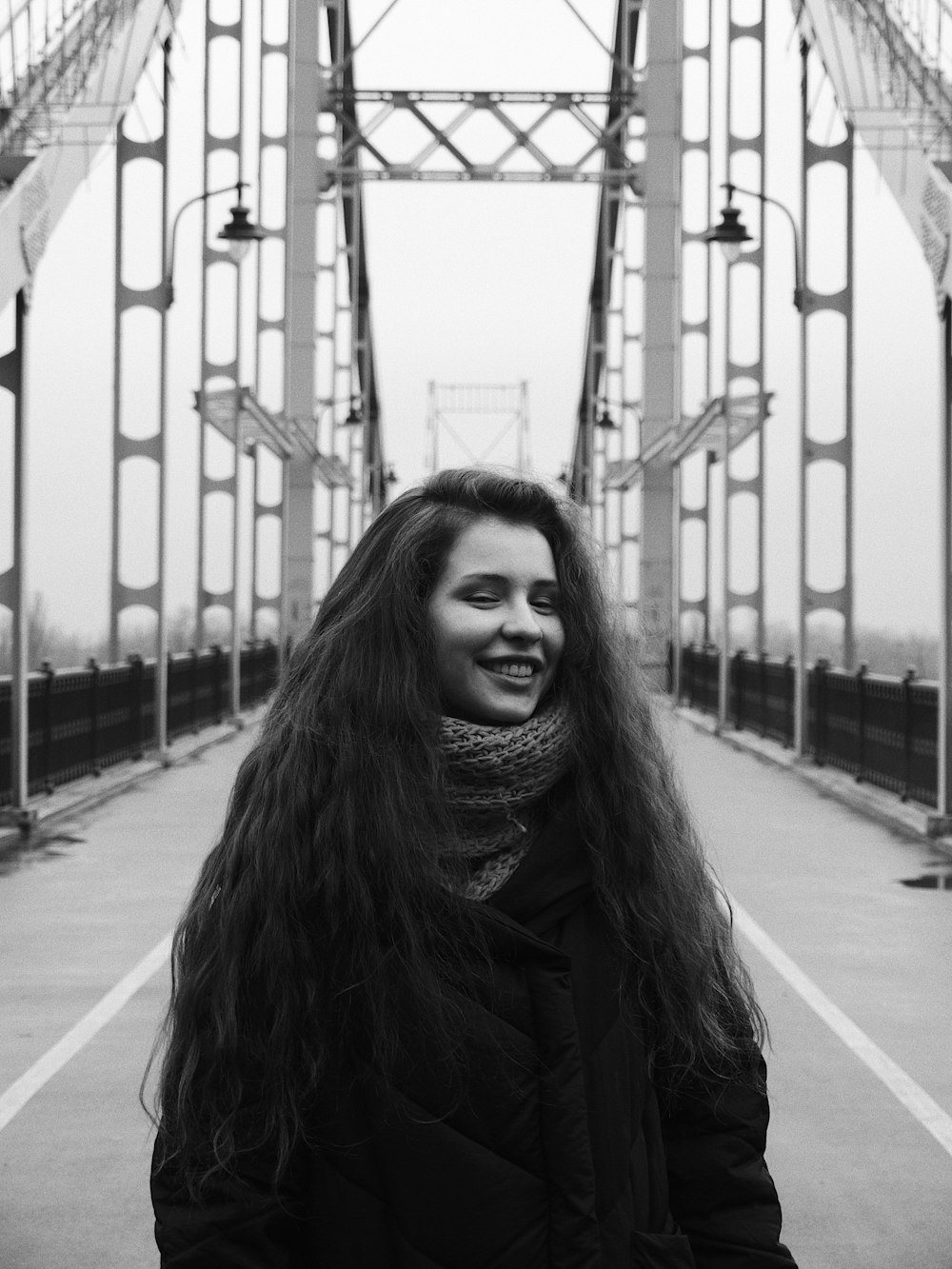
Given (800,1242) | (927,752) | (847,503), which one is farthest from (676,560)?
(800,1242)

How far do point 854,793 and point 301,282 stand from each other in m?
18.4

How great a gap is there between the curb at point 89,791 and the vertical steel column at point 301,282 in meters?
9.60

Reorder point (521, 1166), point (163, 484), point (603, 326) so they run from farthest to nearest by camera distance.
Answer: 1. point (603, 326)
2. point (163, 484)
3. point (521, 1166)

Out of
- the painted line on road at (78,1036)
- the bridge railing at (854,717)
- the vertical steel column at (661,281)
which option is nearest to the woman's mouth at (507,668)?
the painted line on road at (78,1036)

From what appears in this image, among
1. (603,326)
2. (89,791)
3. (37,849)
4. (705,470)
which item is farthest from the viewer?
(603,326)

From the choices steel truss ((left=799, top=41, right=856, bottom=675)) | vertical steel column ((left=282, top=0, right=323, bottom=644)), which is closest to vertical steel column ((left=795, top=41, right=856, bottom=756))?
steel truss ((left=799, top=41, right=856, bottom=675))

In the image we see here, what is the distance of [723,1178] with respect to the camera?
1886 millimetres

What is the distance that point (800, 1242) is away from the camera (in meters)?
3.93

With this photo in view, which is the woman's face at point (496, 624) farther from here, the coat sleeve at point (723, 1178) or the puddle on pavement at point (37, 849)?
the puddle on pavement at point (37, 849)

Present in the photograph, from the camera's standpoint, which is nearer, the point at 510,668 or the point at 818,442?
the point at 510,668

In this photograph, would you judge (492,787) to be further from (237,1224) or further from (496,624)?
(237,1224)

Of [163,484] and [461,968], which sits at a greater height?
[163,484]

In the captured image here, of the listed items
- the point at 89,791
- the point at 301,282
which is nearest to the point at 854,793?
the point at 89,791

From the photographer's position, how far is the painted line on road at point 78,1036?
203 inches
